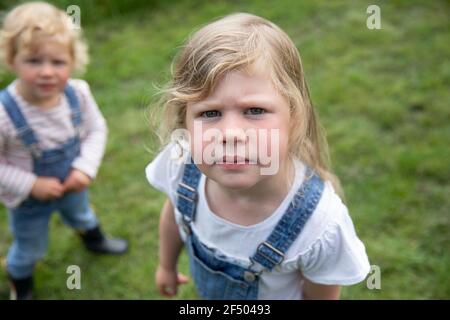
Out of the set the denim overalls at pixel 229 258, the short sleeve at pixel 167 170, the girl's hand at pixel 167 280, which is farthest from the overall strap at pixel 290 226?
the girl's hand at pixel 167 280

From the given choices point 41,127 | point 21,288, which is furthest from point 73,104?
point 21,288

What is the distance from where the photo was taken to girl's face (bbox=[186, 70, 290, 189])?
44.7 inches

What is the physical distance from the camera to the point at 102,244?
8.42 ft

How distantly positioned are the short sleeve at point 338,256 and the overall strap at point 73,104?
3.70 ft

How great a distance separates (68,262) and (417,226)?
1.77m

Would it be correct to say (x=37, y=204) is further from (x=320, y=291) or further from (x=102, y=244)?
(x=320, y=291)

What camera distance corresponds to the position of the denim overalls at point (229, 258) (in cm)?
134

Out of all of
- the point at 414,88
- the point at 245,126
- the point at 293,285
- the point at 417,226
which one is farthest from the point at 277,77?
the point at 414,88

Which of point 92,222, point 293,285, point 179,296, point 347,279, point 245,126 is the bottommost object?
point 179,296

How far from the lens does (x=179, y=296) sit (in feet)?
7.74

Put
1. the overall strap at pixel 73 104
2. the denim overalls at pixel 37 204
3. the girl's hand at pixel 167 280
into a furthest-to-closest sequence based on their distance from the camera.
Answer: the overall strap at pixel 73 104 → the denim overalls at pixel 37 204 → the girl's hand at pixel 167 280

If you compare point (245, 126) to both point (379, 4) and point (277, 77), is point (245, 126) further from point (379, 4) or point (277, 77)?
point (379, 4)

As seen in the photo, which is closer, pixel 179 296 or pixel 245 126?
pixel 245 126

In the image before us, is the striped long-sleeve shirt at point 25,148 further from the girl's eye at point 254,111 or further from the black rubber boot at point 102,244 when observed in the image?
the girl's eye at point 254,111
